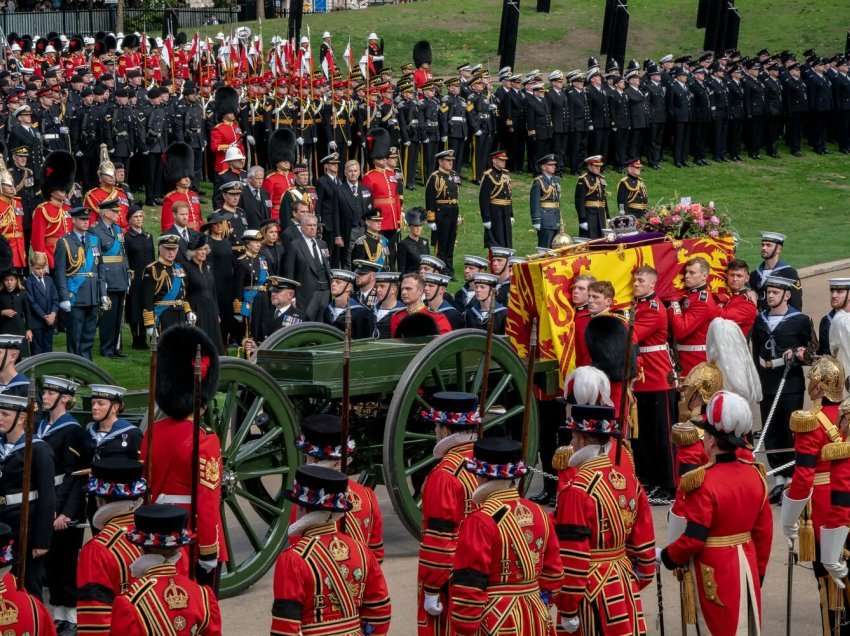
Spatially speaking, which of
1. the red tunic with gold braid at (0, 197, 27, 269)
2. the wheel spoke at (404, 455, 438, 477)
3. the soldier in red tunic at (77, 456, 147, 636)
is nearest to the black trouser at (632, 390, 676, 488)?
the wheel spoke at (404, 455, 438, 477)

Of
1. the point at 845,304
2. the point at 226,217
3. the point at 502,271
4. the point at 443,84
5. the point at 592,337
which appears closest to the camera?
the point at 592,337

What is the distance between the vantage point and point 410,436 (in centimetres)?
980

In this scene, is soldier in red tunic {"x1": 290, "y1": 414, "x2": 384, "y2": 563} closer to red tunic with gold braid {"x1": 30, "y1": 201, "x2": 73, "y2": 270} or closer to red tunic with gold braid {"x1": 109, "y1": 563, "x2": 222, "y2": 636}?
red tunic with gold braid {"x1": 109, "y1": 563, "x2": 222, "y2": 636}

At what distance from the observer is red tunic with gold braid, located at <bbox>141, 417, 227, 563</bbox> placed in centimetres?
771

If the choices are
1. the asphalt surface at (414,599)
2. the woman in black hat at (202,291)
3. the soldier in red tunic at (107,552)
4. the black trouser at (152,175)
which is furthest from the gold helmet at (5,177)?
the soldier in red tunic at (107,552)

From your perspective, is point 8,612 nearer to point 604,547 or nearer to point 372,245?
point 604,547

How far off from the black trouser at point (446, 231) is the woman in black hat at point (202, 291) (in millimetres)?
5788

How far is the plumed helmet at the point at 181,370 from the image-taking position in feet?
26.5

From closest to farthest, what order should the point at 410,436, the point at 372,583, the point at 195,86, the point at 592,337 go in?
the point at 372,583
the point at 410,436
the point at 592,337
the point at 195,86

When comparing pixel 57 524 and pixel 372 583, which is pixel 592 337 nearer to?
pixel 57 524

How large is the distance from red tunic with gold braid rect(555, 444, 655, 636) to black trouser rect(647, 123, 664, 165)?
65.1 ft

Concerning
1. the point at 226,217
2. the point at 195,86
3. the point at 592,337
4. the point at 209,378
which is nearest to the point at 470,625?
the point at 209,378

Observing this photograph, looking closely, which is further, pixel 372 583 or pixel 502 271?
pixel 502 271

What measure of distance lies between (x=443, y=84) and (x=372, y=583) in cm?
2059
